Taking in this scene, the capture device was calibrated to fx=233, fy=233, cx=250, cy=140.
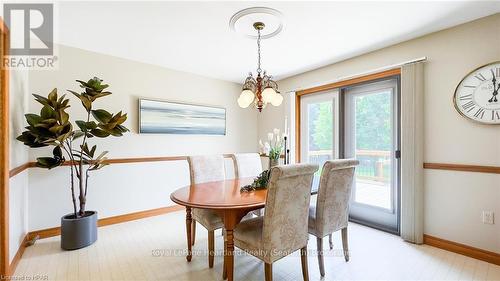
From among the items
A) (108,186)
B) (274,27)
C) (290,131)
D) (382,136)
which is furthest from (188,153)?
(382,136)

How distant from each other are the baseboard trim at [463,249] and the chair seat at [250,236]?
1.96m

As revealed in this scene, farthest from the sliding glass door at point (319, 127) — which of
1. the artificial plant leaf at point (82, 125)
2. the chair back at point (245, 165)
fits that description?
the artificial plant leaf at point (82, 125)

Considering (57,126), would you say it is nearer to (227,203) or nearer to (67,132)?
(67,132)

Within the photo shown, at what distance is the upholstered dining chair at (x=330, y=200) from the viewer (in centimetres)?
190

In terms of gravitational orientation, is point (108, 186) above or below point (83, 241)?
above

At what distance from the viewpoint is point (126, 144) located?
3.25 metres

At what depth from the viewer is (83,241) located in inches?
94.3

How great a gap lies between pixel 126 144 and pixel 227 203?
7.44 ft

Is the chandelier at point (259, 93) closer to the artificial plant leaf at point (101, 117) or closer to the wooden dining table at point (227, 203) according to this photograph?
the wooden dining table at point (227, 203)

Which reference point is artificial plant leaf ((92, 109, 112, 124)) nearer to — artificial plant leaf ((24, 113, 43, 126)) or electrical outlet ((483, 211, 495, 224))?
artificial plant leaf ((24, 113, 43, 126))

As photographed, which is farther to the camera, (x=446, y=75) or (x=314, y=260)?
(x=446, y=75)

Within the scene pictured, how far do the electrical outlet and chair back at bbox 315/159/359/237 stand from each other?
131cm

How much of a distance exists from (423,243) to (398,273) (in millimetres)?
821

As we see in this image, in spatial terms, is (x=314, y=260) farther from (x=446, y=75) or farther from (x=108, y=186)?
(x=108, y=186)
